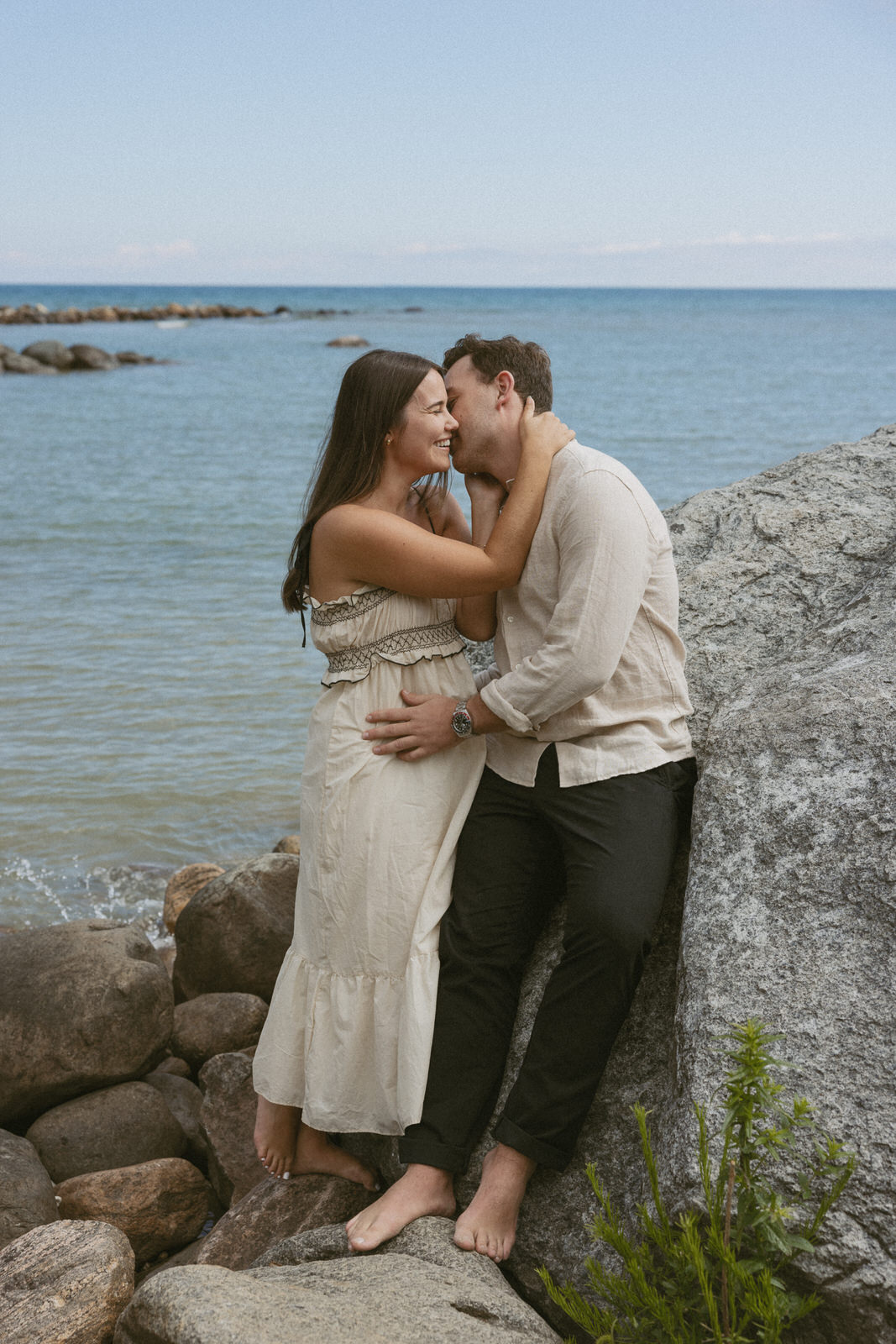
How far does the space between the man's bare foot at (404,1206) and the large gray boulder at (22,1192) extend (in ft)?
3.52

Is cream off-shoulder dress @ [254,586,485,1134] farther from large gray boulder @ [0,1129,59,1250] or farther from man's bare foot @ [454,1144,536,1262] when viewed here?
large gray boulder @ [0,1129,59,1250]

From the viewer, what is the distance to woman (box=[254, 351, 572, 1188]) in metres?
3.06

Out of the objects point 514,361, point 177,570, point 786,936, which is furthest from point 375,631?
point 177,570

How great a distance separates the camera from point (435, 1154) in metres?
2.83

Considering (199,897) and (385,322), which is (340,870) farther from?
(385,322)

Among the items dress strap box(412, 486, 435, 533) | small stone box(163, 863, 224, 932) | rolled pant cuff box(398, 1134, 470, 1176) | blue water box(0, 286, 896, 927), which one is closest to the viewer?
rolled pant cuff box(398, 1134, 470, 1176)

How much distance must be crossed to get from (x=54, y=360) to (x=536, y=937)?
3964 cm

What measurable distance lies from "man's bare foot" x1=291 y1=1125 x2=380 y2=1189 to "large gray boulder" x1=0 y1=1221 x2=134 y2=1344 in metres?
0.51

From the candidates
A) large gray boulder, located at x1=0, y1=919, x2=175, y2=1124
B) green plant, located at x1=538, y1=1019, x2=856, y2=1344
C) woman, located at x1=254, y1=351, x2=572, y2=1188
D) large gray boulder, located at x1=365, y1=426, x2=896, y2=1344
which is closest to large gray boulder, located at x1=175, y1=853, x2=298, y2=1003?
large gray boulder, located at x1=0, y1=919, x2=175, y2=1124

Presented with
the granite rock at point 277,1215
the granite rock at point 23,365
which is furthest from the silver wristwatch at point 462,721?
the granite rock at point 23,365

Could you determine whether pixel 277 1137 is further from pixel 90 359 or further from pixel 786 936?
pixel 90 359

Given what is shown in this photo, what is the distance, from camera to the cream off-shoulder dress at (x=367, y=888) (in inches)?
119

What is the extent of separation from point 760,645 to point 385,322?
216ft

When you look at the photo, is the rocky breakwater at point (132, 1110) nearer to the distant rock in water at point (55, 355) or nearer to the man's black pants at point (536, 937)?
the man's black pants at point (536, 937)
